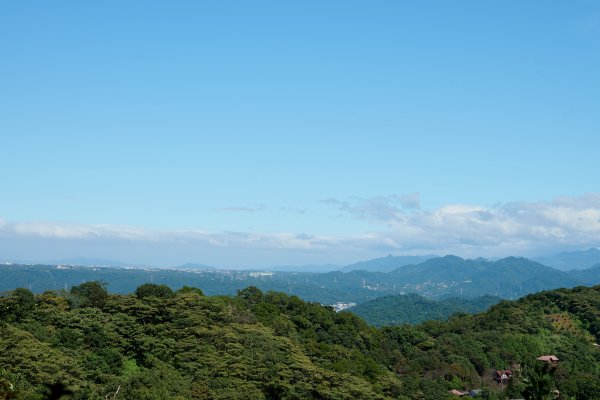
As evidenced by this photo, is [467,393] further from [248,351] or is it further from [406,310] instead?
[406,310]

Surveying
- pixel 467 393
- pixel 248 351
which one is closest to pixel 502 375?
pixel 467 393

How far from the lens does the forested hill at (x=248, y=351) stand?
29.4m

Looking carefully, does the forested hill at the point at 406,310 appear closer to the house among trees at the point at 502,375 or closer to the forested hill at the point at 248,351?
the forested hill at the point at 248,351

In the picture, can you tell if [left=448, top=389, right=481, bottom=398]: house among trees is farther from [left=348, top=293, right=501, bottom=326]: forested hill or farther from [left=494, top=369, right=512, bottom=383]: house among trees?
[left=348, top=293, right=501, bottom=326]: forested hill

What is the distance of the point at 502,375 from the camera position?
171ft

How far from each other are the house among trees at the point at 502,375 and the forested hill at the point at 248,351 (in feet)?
2.00

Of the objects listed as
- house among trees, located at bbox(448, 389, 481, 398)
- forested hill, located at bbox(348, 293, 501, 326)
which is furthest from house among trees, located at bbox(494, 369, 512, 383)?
forested hill, located at bbox(348, 293, 501, 326)

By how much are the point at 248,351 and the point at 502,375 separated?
26.1 meters

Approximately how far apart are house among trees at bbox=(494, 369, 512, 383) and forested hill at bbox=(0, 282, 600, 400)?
2.00ft

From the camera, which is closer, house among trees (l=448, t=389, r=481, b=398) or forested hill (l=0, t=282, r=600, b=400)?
forested hill (l=0, t=282, r=600, b=400)

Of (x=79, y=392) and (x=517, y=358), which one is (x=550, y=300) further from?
(x=79, y=392)

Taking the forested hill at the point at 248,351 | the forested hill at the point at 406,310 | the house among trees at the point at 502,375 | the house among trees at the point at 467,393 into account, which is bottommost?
the forested hill at the point at 406,310

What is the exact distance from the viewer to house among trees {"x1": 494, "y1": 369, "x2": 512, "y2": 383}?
51.7m

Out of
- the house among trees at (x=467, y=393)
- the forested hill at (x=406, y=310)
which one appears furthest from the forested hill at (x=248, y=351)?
the forested hill at (x=406, y=310)
